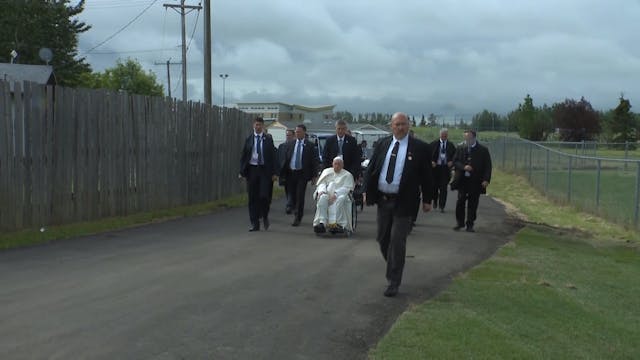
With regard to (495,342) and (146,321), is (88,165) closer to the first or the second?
(146,321)

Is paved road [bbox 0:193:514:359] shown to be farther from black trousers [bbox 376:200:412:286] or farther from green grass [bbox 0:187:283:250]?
green grass [bbox 0:187:283:250]

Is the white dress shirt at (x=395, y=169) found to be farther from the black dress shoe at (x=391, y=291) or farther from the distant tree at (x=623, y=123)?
the distant tree at (x=623, y=123)

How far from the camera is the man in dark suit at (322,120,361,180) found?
1330 cm

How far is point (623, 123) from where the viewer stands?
203ft

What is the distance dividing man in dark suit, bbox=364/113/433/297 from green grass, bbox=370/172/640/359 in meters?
0.66

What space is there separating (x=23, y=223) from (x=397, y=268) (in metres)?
6.72

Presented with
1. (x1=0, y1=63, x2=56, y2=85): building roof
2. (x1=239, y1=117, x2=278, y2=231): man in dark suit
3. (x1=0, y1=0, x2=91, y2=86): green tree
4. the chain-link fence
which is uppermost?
(x1=0, y1=0, x2=91, y2=86): green tree

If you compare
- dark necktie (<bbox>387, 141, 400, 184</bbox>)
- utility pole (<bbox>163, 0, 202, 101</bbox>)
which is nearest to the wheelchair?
dark necktie (<bbox>387, 141, 400, 184</bbox>)

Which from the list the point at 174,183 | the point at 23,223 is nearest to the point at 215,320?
the point at 23,223

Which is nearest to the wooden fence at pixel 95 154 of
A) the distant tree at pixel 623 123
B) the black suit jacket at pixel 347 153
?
the black suit jacket at pixel 347 153

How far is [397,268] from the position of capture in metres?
7.70

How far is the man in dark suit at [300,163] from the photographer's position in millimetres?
14172

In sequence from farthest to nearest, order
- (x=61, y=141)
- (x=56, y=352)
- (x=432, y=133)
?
1. (x=432, y=133)
2. (x=61, y=141)
3. (x=56, y=352)

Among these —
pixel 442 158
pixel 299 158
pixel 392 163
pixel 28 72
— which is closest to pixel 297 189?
pixel 299 158
